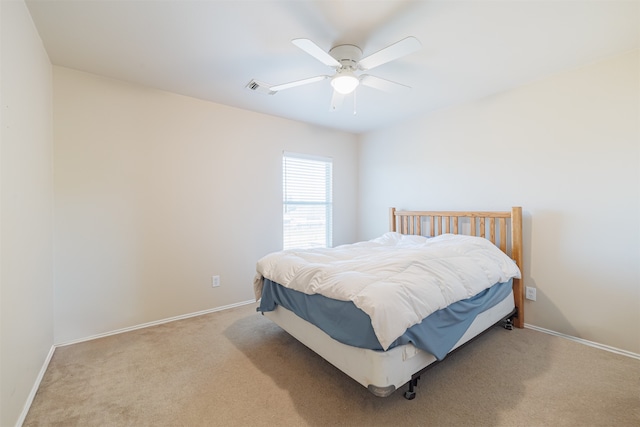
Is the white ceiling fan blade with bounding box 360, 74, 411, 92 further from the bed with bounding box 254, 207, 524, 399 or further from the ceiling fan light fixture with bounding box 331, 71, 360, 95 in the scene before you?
the bed with bounding box 254, 207, 524, 399

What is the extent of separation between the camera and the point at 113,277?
256 cm

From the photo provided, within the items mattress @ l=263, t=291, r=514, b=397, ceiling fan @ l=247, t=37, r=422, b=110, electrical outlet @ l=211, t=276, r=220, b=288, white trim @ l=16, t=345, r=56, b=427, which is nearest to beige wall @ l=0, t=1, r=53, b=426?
white trim @ l=16, t=345, r=56, b=427

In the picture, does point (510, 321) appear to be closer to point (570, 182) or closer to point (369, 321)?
point (570, 182)

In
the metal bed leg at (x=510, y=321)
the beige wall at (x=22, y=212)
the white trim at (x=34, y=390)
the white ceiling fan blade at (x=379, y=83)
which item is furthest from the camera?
the metal bed leg at (x=510, y=321)

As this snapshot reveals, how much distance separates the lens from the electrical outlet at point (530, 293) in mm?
2604

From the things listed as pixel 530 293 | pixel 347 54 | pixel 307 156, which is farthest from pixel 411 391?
pixel 307 156

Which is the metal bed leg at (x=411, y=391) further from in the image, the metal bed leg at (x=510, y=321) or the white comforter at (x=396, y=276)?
the metal bed leg at (x=510, y=321)

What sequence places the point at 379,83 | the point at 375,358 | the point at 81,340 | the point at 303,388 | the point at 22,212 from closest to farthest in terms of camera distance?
the point at 375,358
the point at 22,212
the point at 303,388
the point at 379,83
the point at 81,340

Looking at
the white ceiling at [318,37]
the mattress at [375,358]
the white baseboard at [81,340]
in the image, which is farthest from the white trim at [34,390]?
the white ceiling at [318,37]

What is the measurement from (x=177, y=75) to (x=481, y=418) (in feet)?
11.1

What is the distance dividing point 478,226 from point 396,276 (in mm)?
1843

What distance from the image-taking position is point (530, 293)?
2.63m

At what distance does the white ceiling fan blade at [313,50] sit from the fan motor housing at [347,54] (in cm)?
14

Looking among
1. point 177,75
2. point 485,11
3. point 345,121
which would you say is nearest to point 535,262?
point 485,11
